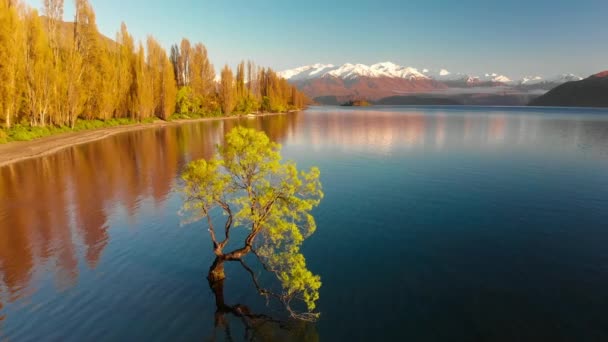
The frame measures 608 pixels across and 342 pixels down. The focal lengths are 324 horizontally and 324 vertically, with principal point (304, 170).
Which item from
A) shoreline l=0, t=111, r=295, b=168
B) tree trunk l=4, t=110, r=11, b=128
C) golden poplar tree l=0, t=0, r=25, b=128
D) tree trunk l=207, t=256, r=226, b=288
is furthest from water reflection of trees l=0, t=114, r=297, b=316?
golden poplar tree l=0, t=0, r=25, b=128

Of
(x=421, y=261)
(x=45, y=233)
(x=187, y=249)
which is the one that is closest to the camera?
(x=421, y=261)

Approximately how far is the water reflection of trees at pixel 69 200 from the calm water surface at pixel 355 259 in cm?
14

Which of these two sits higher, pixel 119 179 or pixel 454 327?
pixel 119 179

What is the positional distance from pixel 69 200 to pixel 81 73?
56094mm

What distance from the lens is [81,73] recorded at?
7075 cm

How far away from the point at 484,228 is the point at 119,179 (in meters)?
→ 35.8

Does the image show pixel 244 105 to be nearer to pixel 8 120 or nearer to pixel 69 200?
pixel 8 120

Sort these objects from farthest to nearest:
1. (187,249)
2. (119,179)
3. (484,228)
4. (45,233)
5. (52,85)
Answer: (52,85) < (119,179) < (484,228) < (45,233) < (187,249)

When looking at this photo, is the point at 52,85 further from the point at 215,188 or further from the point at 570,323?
the point at 570,323

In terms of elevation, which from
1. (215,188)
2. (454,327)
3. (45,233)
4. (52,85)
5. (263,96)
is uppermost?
(263,96)

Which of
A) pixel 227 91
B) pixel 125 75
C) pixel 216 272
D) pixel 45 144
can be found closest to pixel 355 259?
pixel 216 272

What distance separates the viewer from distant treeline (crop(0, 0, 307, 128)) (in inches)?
2136

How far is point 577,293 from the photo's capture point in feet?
51.3

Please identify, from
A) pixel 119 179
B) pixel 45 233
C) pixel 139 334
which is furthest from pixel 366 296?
pixel 119 179
